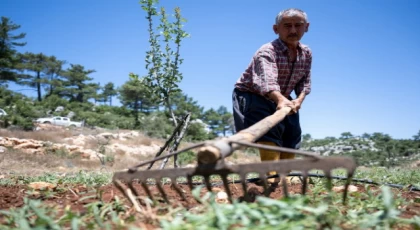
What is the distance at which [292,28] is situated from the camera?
9.25 feet

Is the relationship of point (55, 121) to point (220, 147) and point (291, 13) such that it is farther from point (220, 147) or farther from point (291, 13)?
point (220, 147)

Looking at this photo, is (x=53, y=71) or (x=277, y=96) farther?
(x=53, y=71)

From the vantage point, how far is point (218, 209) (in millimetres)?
1065

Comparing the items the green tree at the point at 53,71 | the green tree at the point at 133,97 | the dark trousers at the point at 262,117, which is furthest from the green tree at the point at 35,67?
the dark trousers at the point at 262,117

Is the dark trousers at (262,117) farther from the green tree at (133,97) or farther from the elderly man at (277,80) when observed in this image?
the green tree at (133,97)

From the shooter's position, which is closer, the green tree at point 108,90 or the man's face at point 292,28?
the man's face at point 292,28

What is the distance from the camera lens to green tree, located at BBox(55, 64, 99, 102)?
3960 centimetres

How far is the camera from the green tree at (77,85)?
39603 millimetres

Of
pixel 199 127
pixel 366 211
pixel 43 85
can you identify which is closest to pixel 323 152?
pixel 199 127

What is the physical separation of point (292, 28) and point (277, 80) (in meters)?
0.55

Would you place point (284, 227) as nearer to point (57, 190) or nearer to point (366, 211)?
point (366, 211)

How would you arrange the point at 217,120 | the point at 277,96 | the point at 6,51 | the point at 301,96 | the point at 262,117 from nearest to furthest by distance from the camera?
the point at 277,96, the point at 262,117, the point at 301,96, the point at 6,51, the point at 217,120

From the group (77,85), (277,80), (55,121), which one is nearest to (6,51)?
(55,121)

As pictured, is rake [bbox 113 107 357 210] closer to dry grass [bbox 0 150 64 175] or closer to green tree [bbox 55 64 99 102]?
dry grass [bbox 0 150 64 175]
